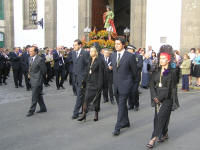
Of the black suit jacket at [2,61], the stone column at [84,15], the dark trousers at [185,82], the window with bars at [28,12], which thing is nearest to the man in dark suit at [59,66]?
the black suit jacket at [2,61]

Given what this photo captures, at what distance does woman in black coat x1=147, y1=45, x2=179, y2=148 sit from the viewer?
4.76 metres

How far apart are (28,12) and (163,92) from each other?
21.3 meters

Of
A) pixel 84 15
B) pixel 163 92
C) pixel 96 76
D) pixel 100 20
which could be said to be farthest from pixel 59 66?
pixel 100 20

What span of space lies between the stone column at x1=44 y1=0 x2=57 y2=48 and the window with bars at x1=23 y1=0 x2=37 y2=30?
190 centimetres

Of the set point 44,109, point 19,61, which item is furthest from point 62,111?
point 19,61

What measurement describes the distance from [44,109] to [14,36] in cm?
1916

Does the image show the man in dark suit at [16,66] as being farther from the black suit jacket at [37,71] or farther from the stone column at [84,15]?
the stone column at [84,15]

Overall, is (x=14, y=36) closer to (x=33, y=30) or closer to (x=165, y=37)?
(x=33, y=30)

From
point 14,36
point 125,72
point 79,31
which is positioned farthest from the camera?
point 14,36

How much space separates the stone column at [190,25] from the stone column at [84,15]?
23.8 ft

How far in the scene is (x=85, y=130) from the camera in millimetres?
5855

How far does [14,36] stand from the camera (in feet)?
82.3

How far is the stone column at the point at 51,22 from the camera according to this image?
69.6ft

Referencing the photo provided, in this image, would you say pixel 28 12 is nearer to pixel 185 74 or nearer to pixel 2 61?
pixel 2 61
